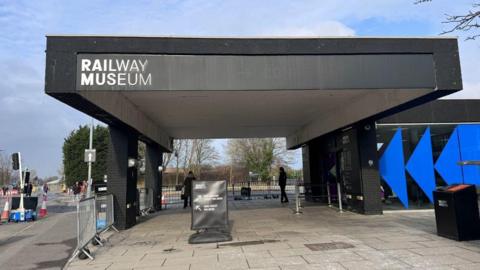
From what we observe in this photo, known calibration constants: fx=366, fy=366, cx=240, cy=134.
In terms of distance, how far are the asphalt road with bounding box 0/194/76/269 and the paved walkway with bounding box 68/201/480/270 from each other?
3.62ft

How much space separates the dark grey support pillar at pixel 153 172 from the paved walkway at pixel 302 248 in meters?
6.56

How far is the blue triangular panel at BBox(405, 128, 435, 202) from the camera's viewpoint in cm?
1378

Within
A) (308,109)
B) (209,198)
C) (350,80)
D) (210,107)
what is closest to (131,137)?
(210,107)

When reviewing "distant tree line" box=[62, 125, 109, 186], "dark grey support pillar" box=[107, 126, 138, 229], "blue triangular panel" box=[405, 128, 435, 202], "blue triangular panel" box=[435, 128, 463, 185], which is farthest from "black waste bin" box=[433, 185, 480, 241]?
"distant tree line" box=[62, 125, 109, 186]

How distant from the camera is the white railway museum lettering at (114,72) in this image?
769 centimetres

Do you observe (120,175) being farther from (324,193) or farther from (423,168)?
(423,168)

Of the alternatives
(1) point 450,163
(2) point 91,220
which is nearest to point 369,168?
(1) point 450,163

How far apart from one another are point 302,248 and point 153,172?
11.9m

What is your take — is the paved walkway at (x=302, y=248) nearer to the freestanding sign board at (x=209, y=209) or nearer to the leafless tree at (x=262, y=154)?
the freestanding sign board at (x=209, y=209)

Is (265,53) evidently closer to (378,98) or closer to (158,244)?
(378,98)

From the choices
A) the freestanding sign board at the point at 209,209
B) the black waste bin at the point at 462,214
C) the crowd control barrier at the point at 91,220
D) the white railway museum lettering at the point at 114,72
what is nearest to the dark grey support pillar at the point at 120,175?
the crowd control barrier at the point at 91,220

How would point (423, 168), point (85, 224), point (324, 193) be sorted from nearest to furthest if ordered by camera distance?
point (85, 224) < point (423, 168) < point (324, 193)

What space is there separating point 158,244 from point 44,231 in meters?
6.56

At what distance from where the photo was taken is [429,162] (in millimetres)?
13844
